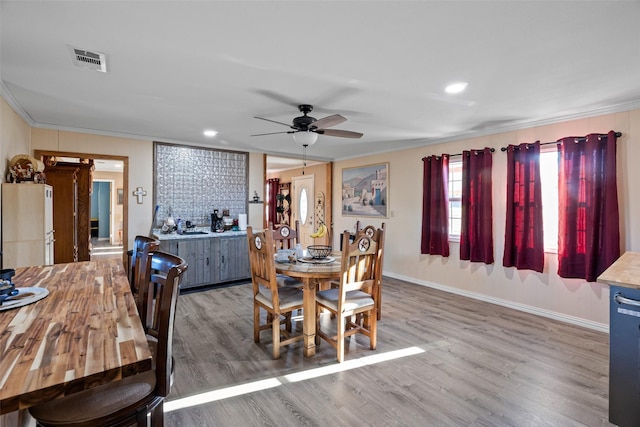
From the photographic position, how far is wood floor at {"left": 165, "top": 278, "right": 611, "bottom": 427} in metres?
1.98

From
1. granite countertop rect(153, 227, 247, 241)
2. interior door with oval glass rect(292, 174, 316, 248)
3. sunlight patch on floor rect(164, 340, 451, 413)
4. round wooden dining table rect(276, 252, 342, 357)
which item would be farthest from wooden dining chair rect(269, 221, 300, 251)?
interior door with oval glass rect(292, 174, 316, 248)

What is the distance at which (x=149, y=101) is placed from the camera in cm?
320

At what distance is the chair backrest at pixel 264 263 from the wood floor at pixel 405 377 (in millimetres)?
546

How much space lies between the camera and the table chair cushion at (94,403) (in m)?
1.05

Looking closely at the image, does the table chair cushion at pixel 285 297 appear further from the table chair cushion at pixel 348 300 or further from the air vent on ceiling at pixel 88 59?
the air vent on ceiling at pixel 88 59

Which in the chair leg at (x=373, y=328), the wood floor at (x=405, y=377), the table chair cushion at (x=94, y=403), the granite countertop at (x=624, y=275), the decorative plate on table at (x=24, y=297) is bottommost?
the wood floor at (x=405, y=377)

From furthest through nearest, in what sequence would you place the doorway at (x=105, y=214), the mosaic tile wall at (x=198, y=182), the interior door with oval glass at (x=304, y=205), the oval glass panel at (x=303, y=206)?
the doorway at (x=105, y=214) → the oval glass panel at (x=303, y=206) → the interior door with oval glass at (x=304, y=205) → the mosaic tile wall at (x=198, y=182)

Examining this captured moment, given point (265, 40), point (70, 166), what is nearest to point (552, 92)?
point (265, 40)

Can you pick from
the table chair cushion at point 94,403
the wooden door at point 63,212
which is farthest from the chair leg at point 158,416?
the wooden door at point 63,212

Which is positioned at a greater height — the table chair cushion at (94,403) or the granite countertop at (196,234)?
the granite countertop at (196,234)

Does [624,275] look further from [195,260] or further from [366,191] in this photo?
[195,260]

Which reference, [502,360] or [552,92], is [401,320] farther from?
[552,92]

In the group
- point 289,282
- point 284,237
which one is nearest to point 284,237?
point 284,237

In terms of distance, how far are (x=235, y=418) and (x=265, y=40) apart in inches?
94.6
